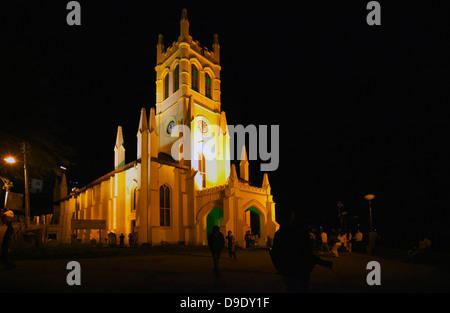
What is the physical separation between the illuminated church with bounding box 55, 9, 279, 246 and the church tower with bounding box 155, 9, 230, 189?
11 centimetres

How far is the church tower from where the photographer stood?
112 feet

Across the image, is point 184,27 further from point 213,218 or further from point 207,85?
point 213,218

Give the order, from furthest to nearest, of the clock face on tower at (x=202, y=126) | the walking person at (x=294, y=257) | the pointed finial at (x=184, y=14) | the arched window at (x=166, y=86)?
1. the arched window at (x=166, y=86)
2. the pointed finial at (x=184, y=14)
3. the clock face on tower at (x=202, y=126)
4. the walking person at (x=294, y=257)

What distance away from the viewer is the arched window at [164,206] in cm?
2950

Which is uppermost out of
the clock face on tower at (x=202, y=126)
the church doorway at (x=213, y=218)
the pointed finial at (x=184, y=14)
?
the pointed finial at (x=184, y=14)

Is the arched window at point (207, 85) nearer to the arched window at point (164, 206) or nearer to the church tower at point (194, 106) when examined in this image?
the church tower at point (194, 106)

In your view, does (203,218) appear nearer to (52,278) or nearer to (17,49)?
(17,49)

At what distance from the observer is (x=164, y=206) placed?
2983 cm

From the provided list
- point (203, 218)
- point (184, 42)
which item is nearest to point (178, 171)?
point (203, 218)

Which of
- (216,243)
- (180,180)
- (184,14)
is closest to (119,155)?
(180,180)

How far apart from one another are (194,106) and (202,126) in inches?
116

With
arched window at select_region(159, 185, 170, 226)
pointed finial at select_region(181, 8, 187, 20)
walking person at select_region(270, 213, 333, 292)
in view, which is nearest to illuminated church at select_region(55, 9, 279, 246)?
arched window at select_region(159, 185, 170, 226)

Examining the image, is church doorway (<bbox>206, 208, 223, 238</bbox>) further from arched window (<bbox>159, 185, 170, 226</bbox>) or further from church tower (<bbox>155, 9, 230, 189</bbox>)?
arched window (<bbox>159, 185, 170, 226</bbox>)

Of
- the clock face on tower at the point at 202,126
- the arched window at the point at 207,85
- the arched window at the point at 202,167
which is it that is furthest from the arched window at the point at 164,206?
the arched window at the point at 207,85
